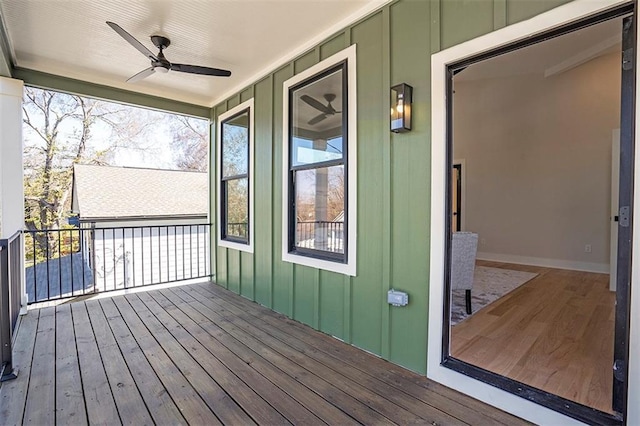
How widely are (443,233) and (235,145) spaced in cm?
335

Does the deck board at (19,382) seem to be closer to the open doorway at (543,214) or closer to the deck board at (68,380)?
the deck board at (68,380)

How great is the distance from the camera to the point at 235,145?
14.8ft

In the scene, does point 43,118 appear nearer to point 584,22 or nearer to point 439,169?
point 439,169

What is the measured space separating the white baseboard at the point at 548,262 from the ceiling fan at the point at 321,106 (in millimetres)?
5445

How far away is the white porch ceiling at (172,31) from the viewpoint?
2.55 meters

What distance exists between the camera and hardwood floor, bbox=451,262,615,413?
207cm

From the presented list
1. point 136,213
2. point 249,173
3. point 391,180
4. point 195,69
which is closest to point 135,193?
point 136,213

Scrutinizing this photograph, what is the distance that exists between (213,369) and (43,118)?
1107 cm

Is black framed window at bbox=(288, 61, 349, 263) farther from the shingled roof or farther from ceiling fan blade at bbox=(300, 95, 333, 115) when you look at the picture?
the shingled roof

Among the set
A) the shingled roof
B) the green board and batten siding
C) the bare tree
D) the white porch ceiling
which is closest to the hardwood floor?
the green board and batten siding

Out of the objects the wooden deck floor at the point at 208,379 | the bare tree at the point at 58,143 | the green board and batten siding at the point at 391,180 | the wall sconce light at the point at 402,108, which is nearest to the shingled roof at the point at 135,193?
the bare tree at the point at 58,143

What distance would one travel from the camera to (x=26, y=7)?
256cm

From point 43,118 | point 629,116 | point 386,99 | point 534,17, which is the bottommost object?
point 629,116

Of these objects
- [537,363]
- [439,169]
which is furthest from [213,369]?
[537,363]
